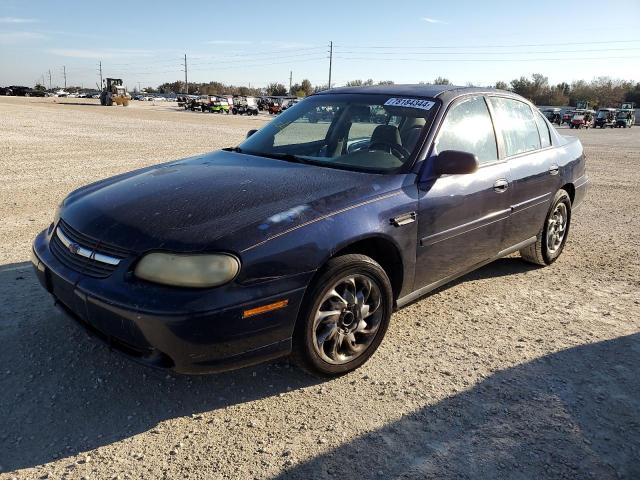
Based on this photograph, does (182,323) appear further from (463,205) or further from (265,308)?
(463,205)

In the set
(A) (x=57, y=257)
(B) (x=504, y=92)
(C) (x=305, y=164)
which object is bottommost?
(A) (x=57, y=257)

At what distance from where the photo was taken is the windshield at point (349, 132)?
3494mm

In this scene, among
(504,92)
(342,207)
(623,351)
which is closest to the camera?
(342,207)

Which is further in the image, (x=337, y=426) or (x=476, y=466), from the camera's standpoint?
(x=337, y=426)

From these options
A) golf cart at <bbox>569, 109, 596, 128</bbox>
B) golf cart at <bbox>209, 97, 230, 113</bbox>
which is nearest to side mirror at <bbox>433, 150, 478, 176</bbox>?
golf cart at <bbox>569, 109, 596, 128</bbox>

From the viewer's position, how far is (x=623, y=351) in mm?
3379

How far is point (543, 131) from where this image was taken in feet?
15.8

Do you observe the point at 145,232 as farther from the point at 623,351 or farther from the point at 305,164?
the point at 623,351

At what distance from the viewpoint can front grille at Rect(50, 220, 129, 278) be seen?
2.53 m

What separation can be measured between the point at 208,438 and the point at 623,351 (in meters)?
2.69

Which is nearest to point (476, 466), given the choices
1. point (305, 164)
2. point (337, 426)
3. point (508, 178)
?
point (337, 426)

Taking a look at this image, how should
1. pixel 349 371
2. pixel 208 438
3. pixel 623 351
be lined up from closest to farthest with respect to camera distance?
1. pixel 208 438
2. pixel 349 371
3. pixel 623 351

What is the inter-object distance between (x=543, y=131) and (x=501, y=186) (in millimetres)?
Result: 1329

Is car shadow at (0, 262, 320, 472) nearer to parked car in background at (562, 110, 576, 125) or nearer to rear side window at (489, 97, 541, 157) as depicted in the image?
rear side window at (489, 97, 541, 157)
